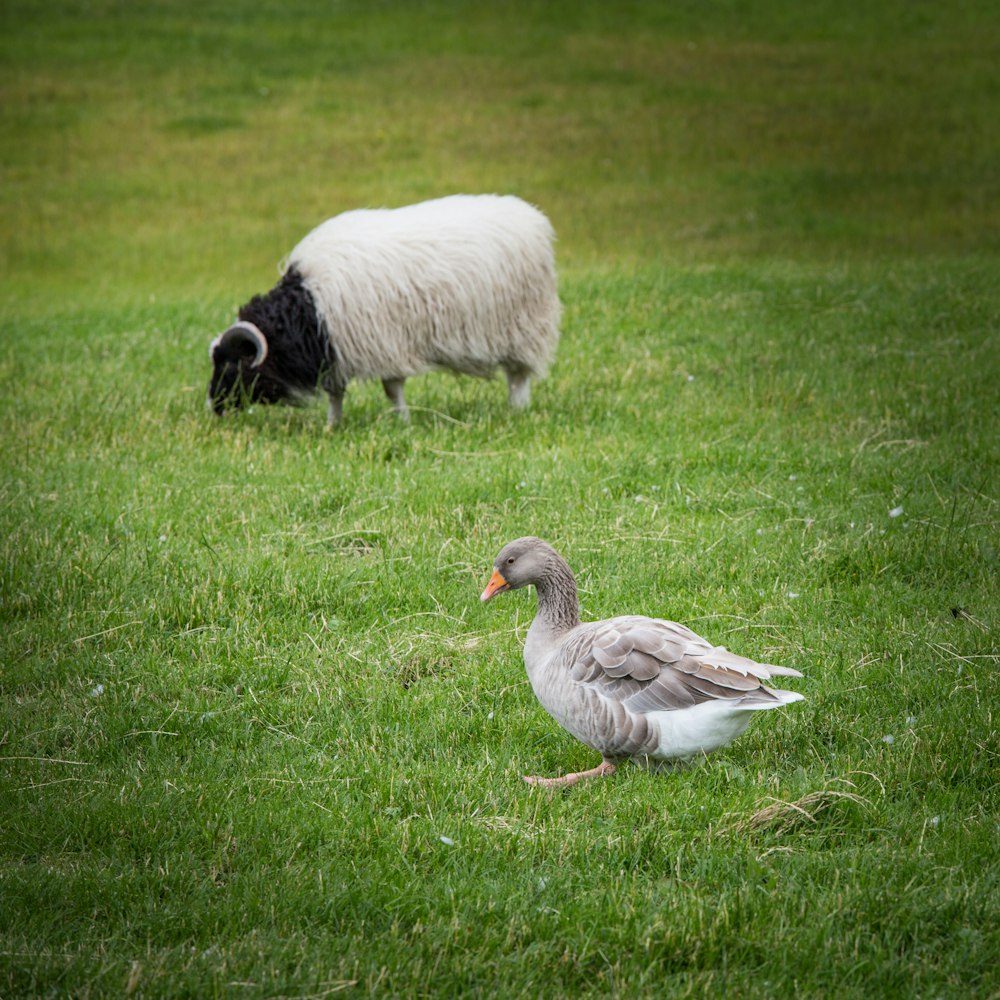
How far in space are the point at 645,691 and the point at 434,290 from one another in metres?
6.64

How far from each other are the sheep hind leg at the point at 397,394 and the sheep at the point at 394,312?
0.01 m

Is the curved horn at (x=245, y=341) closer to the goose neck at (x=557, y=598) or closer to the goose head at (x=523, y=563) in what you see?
the goose head at (x=523, y=563)

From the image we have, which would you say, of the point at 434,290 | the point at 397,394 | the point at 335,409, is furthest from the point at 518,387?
the point at 335,409

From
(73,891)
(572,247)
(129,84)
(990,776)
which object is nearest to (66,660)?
(73,891)

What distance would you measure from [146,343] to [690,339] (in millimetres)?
6476

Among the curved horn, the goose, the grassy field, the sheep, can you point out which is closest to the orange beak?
the goose

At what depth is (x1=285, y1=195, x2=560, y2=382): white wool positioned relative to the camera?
36.5 ft

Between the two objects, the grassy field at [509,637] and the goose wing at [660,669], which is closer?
the grassy field at [509,637]

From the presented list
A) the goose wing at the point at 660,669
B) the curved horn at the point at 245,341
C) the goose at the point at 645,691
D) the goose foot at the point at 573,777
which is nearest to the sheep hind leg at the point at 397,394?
the curved horn at the point at 245,341

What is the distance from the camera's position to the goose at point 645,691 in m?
5.15

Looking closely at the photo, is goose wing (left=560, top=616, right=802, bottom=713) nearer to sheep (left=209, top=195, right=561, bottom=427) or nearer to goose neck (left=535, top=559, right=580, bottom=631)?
goose neck (left=535, top=559, right=580, bottom=631)

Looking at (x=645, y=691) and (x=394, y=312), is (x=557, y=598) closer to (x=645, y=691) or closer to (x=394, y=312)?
(x=645, y=691)

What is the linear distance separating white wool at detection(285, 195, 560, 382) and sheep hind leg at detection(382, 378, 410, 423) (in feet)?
0.63

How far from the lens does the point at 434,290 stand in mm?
11180
